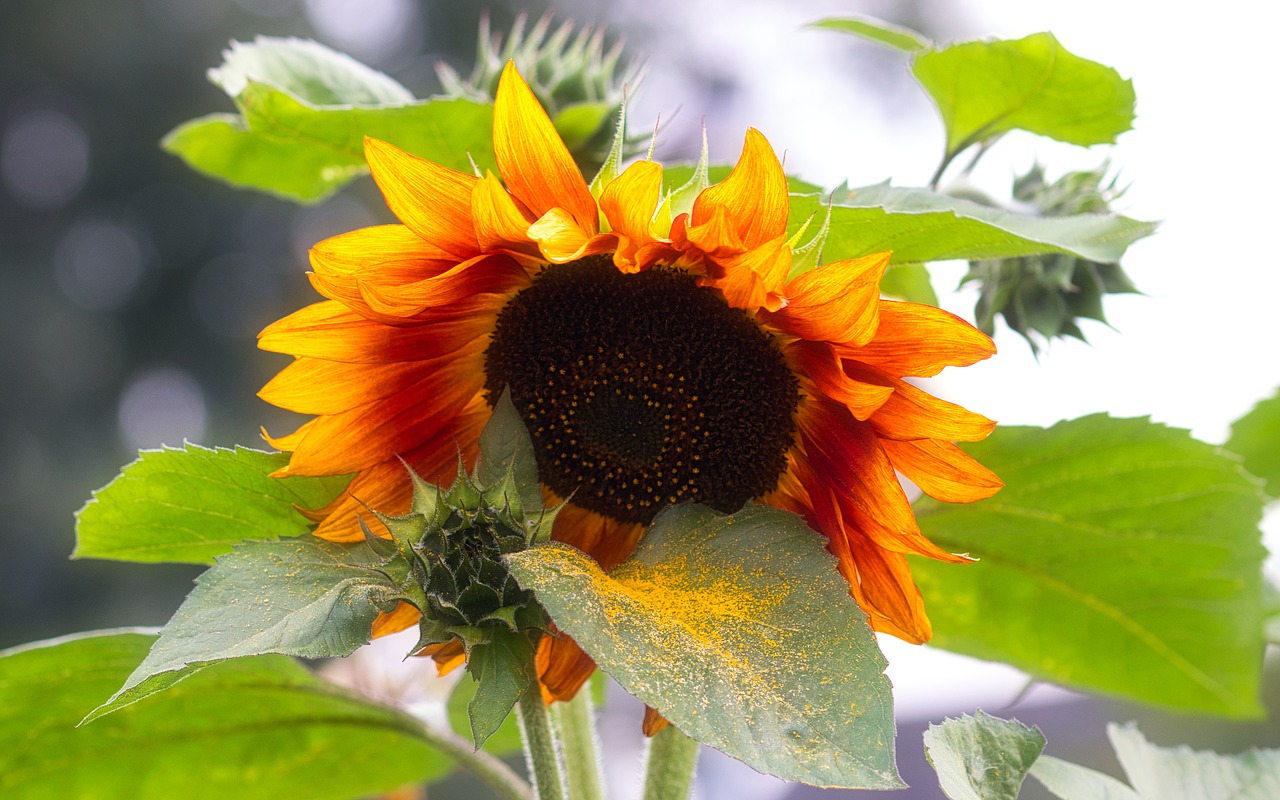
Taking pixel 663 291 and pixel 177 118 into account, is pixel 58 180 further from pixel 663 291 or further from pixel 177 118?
pixel 663 291

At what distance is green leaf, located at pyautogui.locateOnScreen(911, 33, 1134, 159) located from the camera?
2.56 ft

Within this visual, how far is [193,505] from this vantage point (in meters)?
0.66

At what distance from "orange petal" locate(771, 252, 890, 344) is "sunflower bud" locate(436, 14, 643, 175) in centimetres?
30

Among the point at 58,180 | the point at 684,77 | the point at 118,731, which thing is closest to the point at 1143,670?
the point at 118,731

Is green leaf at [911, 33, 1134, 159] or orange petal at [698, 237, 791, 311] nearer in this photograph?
orange petal at [698, 237, 791, 311]

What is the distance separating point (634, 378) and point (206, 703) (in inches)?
16.1

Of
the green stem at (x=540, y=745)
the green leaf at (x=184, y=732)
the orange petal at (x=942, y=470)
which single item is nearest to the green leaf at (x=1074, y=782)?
the orange petal at (x=942, y=470)

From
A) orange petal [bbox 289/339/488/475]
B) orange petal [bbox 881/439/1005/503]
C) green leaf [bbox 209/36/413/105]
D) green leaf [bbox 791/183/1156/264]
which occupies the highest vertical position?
green leaf [bbox 791/183/1156/264]

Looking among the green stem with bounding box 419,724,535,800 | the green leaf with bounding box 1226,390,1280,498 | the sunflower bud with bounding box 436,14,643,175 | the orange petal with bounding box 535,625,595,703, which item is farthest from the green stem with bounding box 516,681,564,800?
the green leaf with bounding box 1226,390,1280,498

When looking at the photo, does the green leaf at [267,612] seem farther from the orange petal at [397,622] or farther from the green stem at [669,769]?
the green stem at [669,769]

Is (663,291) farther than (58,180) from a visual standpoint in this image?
No

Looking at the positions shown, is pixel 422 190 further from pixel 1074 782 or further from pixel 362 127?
pixel 1074 782

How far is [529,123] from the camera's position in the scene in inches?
23.6

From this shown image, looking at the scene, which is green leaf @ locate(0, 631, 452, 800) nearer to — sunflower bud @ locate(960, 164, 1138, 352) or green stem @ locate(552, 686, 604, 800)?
green stem @ locate(552, 686, 604, 800)
